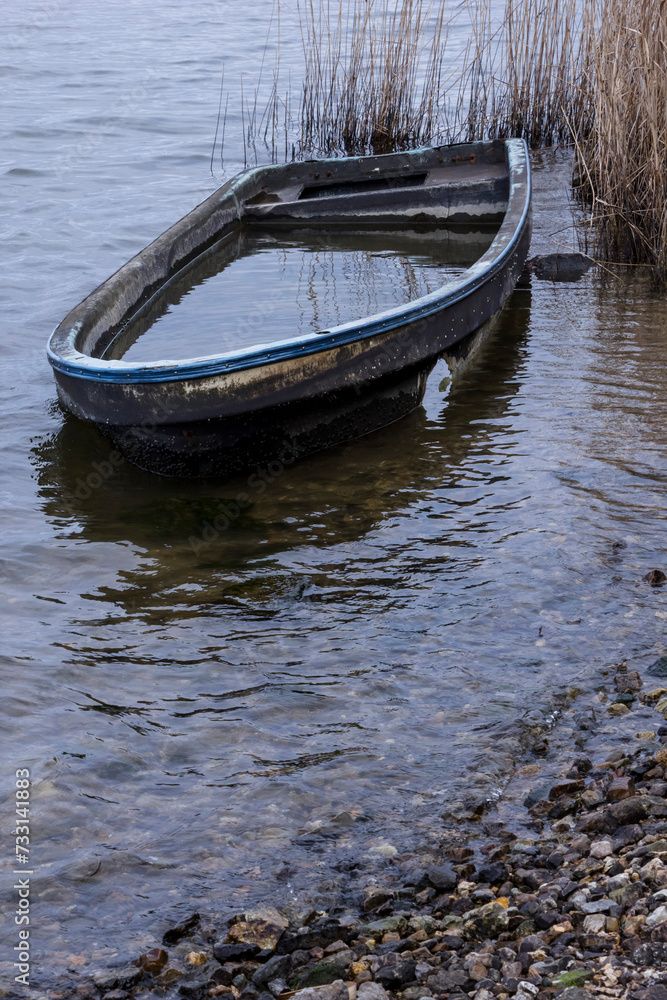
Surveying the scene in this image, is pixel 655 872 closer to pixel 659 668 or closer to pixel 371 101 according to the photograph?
pixel 659 668

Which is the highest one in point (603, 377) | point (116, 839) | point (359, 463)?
point (603, 377)

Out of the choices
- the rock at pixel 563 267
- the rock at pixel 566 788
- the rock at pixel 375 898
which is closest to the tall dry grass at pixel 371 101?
the rock at pixel 563 267

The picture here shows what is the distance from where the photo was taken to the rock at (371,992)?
2131 mm

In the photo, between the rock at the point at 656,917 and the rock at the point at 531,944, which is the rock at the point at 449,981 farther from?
the rock at the point at 656,917

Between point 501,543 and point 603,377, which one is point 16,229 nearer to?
point 603,377

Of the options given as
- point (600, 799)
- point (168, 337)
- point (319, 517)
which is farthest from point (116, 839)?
point (168, 337)

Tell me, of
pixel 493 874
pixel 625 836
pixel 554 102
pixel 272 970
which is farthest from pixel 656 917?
pixel 554 102

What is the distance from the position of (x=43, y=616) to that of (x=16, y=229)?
6714 mm

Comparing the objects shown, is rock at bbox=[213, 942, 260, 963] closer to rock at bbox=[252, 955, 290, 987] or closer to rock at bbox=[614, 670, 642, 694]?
rock at bbox=[252, 955, 290, 987]

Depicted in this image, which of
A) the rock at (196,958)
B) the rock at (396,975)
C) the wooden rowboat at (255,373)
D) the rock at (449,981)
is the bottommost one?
the rock at (196,958)

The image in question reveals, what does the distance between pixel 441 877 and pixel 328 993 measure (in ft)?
1.56

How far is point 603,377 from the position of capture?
5727 mm

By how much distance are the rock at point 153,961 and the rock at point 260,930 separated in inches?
6.6

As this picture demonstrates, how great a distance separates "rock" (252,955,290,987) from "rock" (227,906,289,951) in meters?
0.08
